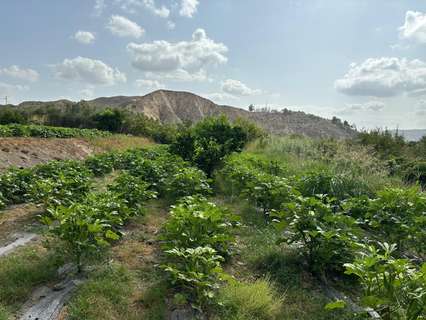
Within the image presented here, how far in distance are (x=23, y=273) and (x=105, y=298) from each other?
40.7 inches

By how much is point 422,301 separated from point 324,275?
145 cm

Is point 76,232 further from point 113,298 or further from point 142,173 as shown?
point 142,173

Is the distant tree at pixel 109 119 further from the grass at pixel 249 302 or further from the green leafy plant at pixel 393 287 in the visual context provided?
the green leafy plant at pixel 393 287

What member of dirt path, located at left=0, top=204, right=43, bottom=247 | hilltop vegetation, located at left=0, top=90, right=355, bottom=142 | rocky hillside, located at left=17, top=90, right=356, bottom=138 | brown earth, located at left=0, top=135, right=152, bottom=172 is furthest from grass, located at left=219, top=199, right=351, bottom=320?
rocky hillside, located at left=17, top=90, right=356, bottom=138

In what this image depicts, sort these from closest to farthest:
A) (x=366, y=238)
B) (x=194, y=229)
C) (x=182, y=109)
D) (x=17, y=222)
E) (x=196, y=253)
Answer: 1. (x=196, y=253)
2. (x=194, y=229)
3. (x=366, y=238)
4. (x=17, y=222)
5. (x=182, y=109)

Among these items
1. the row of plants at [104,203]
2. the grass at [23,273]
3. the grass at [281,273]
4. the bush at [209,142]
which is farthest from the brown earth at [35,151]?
the grass at [281,273]

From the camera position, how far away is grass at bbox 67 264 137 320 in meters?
2.70

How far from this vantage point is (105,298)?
290 cm

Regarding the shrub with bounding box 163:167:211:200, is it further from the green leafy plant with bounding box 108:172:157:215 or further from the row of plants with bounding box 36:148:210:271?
the green leafy plant with bounding box 108:172:157:215

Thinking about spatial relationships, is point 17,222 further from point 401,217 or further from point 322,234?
point 401,217

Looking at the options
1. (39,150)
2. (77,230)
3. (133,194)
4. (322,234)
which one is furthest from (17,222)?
(39,150)

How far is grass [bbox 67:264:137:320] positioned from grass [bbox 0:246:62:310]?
0.52 m

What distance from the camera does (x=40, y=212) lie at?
16.8 feet

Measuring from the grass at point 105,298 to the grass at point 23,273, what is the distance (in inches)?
20.4
